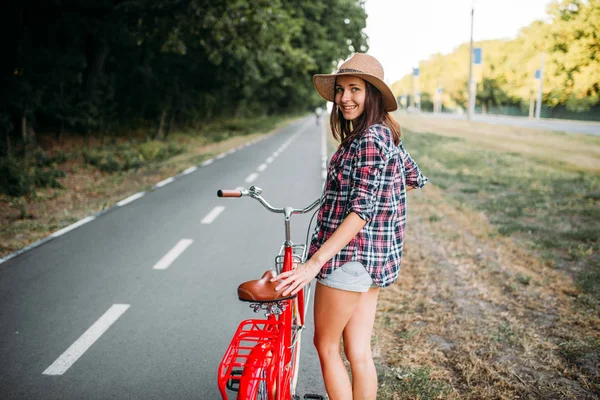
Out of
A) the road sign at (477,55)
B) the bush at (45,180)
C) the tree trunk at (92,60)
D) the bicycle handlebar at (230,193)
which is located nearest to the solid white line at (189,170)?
the bush at (45,180)

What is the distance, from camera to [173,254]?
5586 millimetres

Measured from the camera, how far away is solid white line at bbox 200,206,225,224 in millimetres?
7207

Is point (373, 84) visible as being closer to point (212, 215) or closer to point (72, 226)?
point (212, 215)

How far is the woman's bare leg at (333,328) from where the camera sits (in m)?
2.02

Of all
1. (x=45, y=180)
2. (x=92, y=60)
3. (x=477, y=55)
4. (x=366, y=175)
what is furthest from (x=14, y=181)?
(x=477, y=55)

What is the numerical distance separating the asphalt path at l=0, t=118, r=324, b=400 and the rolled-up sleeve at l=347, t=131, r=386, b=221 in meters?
1.58

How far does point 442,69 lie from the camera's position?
4102 inches

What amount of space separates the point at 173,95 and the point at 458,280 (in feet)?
67.5

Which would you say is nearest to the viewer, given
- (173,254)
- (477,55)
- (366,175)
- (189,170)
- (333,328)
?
(366,175)

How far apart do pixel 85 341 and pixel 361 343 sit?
2.40 m

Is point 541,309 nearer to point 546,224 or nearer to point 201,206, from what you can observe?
point 546,224

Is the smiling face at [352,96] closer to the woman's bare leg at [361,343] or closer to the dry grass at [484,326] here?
the woman's bare leg at [361,343]

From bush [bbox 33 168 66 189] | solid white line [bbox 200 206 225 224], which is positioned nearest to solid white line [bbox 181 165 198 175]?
bush [bbox 33 168 66 189]

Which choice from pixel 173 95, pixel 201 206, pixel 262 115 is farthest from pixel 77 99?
pixel 262 115
